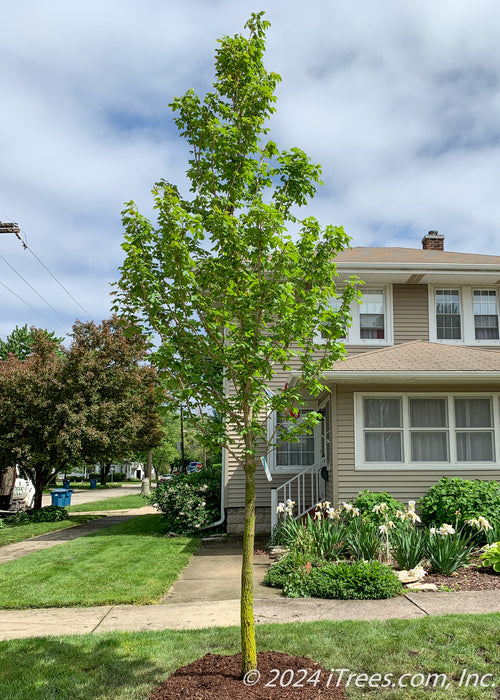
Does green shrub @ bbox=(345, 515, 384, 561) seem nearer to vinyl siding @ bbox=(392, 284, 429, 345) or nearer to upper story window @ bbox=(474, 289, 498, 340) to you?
vinyl siding @ bbox=(392, 284, 429, 345)

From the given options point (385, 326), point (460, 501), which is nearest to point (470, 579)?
point (460, 501)

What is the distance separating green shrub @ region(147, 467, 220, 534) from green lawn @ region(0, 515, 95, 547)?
10.2 ft

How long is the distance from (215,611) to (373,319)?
9.18 m

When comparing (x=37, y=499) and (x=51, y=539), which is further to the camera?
(x=37, y=499)

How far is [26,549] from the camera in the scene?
11617 millimetres

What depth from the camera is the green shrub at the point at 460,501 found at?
9.43m

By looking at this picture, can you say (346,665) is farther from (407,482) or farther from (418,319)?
(418,319)

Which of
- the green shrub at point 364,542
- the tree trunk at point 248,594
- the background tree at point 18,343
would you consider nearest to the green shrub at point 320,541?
the green shrub at point 364,542

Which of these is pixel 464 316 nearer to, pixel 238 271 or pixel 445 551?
pixel 445 551

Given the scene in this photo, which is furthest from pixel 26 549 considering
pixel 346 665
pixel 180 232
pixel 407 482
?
pixel 180 232

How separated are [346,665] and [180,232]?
3673mm

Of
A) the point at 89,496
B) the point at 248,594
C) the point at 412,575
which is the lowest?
the point at 89,496

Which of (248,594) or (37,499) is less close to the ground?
(248,594)

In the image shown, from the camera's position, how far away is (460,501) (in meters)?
9.55
